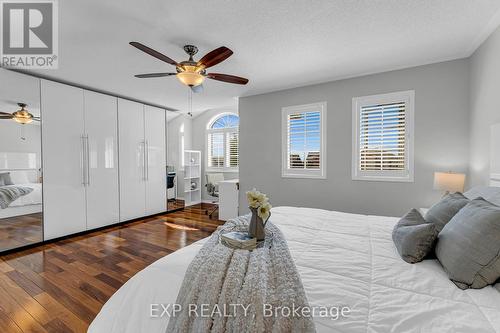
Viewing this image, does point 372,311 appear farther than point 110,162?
No

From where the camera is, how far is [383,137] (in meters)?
3.29

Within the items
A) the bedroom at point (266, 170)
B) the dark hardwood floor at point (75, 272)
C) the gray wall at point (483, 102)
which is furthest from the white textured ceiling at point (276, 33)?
the dark hardwood floor at point (75, 272)

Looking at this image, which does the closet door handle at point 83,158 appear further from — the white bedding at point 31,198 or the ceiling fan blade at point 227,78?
the ceiling fan blade at point 227,78

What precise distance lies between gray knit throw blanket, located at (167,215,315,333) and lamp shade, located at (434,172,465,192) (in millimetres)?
2575

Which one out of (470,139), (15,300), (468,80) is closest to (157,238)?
(15,300)

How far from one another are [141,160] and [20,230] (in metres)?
2.12

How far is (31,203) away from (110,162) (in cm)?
126

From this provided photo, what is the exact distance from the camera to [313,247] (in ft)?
4.81

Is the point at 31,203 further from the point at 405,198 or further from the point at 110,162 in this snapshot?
the point at 405,198

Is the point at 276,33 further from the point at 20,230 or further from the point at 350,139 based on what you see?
the point at 20,230

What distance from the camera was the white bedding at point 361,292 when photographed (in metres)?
0.81

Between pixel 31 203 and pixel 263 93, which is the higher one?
pixel 263 93

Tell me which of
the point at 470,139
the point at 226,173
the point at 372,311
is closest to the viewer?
the point at 372,311

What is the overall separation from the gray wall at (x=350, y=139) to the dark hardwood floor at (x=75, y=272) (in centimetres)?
161
